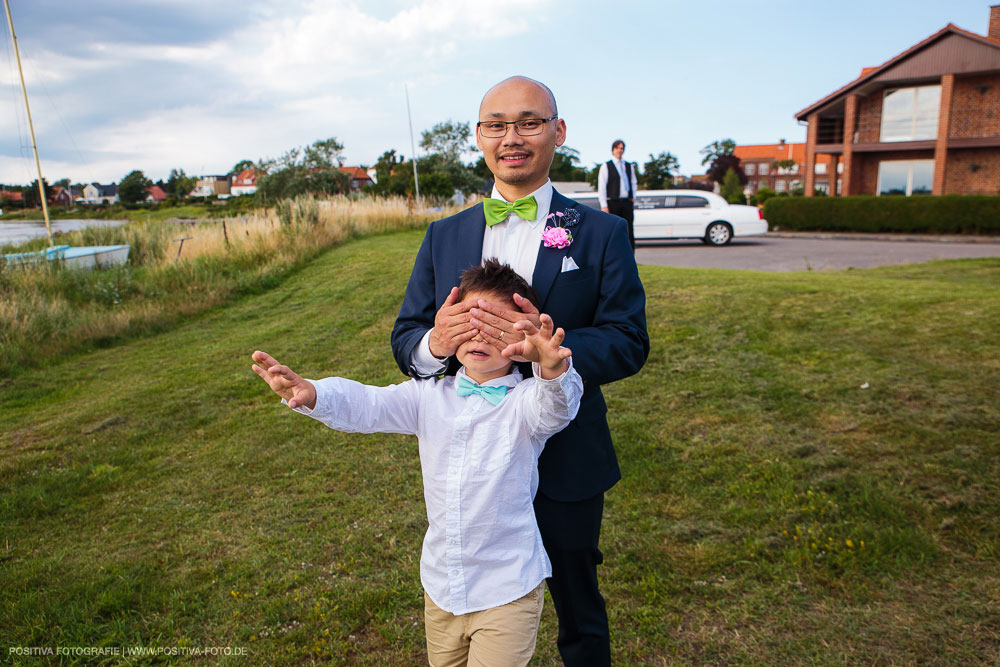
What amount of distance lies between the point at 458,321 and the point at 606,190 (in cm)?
1041

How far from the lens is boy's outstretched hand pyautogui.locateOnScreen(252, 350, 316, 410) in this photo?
6.09 ft

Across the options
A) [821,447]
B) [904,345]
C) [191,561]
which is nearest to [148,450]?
[191,561]

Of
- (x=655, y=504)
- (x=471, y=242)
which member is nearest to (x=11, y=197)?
(x=655, y=504)

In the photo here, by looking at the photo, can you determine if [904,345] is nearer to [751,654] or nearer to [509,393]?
[751,654]

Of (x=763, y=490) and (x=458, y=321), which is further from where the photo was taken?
(x=763, y=490)

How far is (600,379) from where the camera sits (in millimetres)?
2057

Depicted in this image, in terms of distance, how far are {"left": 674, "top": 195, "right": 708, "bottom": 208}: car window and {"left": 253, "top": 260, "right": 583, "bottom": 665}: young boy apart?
17558 mm

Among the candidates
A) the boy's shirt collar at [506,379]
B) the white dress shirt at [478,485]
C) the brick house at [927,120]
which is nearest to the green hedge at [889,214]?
the brick house at [927,120]

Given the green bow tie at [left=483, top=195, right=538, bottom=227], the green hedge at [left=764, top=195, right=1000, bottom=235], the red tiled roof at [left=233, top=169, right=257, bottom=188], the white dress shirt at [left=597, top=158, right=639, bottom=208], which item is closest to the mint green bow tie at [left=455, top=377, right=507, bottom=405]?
the green bow tie at [left=483, top=195, right=538, bottom=227]

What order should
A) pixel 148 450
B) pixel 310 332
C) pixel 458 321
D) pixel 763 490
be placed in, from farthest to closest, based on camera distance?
pixel 310 332
pixel 148 450
pixel 763 490
pixel 458 321

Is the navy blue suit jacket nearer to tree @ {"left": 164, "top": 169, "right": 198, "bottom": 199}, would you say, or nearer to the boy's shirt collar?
the boy's shirt collar

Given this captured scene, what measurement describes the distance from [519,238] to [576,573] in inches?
46.5

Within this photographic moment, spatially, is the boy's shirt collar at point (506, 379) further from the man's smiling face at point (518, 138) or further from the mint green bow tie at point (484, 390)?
the man's smiling face at point (518, 138)

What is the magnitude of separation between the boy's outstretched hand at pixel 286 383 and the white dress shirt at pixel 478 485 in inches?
3.5
